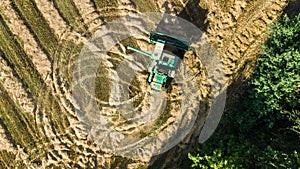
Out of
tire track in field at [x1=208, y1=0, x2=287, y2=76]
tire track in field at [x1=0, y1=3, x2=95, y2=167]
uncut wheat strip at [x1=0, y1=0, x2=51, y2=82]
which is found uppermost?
tire track in field at [x1=208, y1=0, x2=287, y2=76]

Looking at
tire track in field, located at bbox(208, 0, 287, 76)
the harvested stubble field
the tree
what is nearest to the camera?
the tree

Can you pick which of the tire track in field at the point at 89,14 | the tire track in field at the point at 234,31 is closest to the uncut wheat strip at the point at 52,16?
the tire track in field at the point at 89,14

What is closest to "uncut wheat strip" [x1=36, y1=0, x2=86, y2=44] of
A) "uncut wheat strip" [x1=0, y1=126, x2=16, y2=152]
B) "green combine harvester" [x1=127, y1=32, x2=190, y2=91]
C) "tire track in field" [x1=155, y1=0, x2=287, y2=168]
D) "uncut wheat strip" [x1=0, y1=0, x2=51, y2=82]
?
"uncut wheat strip" [x1=0, y1=0, x2=51, y2=82]

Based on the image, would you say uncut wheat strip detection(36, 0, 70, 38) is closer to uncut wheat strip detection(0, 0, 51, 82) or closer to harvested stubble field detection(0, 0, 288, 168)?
harvested stubble field detection(0, 0, 288, 168)

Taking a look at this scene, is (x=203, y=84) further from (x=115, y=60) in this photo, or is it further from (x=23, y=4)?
(x=23, y=4)

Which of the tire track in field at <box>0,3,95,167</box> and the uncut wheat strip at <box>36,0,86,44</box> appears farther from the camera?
the tire track in field at <box>0,3,95,167</box>

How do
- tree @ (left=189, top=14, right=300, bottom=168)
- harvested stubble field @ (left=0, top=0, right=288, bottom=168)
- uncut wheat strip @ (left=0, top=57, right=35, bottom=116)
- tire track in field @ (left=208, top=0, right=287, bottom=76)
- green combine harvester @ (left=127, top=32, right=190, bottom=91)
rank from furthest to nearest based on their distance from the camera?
1. uncut wheat strip @ (left=0, top=57, right=35, bottom=116)
2. harvested stubble field @ (left=0, top=0, right=288, bottom=168)
3. tire track in field @ (left=208, top=0, right=287, bottom=76)
4. green combine harvester @ (left=127, top=32, right=190, bottom=91)
5. tree @ (left=189, top=14, right=300, bottom=168)

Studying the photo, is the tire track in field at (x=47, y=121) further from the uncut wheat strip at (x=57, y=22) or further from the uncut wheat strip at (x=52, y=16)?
the uncut wheat strip at (x=52, y=16)
